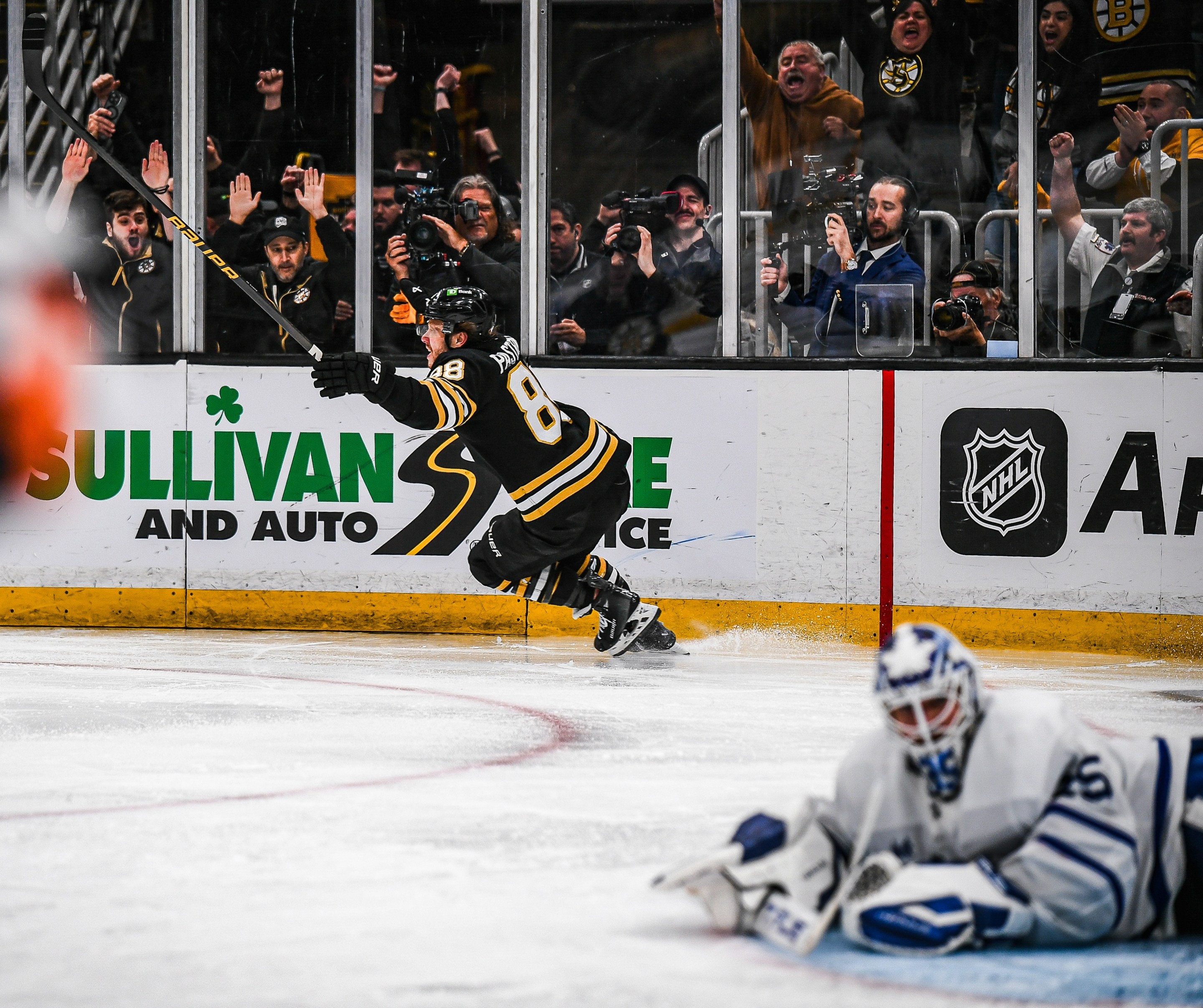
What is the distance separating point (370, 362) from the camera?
19.6ft

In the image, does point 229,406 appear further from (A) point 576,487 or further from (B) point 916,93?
(B) point 916,93

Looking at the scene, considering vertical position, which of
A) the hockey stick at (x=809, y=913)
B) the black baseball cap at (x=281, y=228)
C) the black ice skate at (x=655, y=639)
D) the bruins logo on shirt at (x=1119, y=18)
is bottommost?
the black ice skate at (x=655, y=639)

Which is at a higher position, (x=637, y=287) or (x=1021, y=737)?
(x=637, y=287)

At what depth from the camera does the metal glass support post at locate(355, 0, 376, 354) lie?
7562mm

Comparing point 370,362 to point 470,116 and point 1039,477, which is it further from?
point 1039,477

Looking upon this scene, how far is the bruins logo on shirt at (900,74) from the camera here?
24.0ft

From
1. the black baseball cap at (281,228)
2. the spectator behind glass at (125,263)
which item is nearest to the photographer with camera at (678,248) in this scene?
the black baseball cap at (281,228)

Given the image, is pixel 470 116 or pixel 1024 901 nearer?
pixel 1024 901

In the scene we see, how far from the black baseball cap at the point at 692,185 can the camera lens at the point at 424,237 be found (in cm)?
121

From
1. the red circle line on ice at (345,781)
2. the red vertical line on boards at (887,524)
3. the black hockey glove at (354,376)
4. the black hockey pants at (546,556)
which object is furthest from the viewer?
the red vertical line on boards at (887,524)

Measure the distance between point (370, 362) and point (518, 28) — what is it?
2554 mm

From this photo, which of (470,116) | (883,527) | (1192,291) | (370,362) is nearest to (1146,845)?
(370,362)

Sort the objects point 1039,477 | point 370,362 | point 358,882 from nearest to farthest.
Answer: point 358,882 → point 370,362 → point 1039,477

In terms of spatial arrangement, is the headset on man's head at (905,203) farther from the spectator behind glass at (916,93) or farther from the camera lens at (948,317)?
the camera lens at (948,317)
